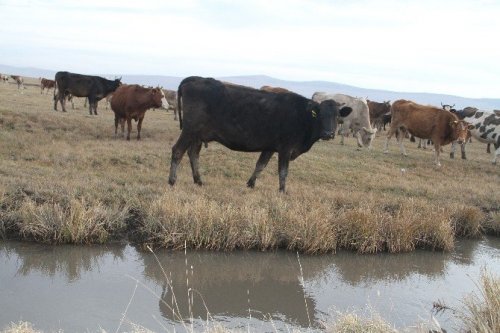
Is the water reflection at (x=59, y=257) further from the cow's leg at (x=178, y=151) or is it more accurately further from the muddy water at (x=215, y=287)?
the cow's leg at (x=178, y=151)

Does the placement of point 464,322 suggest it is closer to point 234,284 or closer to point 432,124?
point 234,284

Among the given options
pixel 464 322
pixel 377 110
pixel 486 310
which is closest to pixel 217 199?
pixel 464 322

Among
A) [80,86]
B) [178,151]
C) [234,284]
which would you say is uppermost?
[80,86]

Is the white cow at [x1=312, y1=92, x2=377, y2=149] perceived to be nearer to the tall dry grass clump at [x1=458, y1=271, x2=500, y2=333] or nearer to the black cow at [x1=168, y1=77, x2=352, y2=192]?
the black cow at [x1=168, y1=77, x2=352, y2=192]

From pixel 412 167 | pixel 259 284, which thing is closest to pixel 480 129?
pixel 412 167

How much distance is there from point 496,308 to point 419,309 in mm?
1754

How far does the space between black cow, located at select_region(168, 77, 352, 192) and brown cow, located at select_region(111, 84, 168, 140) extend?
21.7 ft

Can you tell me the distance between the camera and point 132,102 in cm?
1770

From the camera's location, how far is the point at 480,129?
2177cm

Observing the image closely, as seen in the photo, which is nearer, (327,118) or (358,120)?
(327,118)

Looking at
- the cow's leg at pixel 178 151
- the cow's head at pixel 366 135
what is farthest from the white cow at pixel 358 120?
the cow's leg at pixel 178 151

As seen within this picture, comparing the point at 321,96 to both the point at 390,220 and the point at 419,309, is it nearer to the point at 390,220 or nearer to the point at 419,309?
the point at 390,220

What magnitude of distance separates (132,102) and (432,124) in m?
10.8

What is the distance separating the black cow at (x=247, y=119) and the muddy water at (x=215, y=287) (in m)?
3.14
